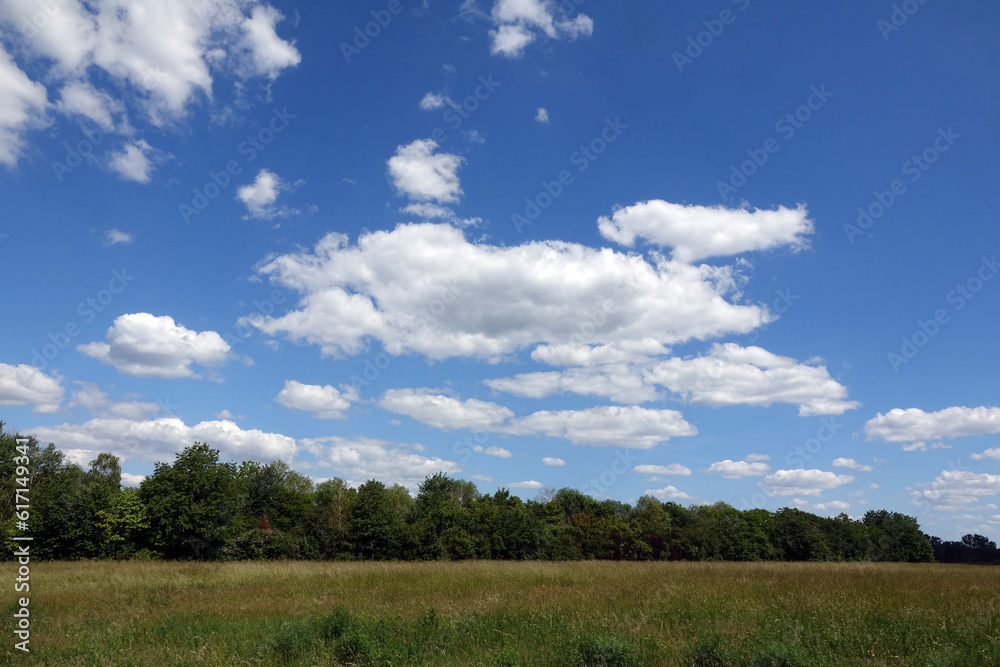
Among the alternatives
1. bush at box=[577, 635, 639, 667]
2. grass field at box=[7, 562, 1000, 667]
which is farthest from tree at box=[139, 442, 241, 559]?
bush at box=[577, 635, 639, 667]

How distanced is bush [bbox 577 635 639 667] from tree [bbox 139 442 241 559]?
33.0 meters

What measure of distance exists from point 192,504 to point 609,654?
111ft

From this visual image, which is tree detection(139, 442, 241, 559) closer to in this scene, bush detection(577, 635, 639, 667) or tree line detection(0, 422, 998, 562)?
tree line detection(0, 422, 998, 562)

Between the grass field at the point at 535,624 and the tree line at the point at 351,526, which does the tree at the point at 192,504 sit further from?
the grass field at the point at 535,624

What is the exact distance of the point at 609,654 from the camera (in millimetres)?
7336

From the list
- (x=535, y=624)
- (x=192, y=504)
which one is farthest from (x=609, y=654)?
(x=192, y=504)

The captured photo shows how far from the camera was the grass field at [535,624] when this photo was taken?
25.3ft

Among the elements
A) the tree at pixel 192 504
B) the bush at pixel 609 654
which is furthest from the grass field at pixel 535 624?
the tree at pixel 192 504

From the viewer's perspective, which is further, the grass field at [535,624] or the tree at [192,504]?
the tree at [192,504]

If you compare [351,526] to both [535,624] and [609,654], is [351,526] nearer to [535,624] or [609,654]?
[535,624]

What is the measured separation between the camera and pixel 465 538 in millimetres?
47219

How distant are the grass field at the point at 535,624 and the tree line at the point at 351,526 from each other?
19.1 meters

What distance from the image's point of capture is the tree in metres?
33.1

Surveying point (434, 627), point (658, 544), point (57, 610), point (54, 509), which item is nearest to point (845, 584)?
point (434, 627)
